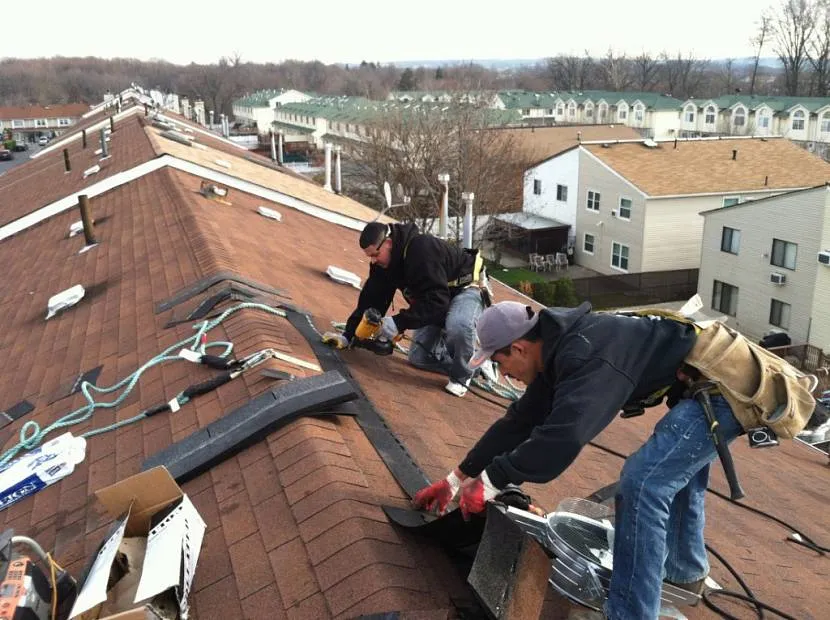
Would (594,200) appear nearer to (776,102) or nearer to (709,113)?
(776,102)

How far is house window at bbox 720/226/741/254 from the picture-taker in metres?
24.6

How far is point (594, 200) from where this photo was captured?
3125cm

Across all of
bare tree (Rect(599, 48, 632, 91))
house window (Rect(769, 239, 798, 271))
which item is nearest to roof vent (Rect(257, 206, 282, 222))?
house window (Rect(769, 239, 798, 271))

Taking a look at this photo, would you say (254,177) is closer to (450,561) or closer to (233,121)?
(450,561)

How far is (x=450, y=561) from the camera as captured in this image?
3.14 meters

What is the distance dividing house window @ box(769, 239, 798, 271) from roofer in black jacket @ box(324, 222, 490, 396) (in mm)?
20332

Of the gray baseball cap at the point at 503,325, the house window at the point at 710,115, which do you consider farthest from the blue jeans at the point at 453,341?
the house window at the point at 710,115

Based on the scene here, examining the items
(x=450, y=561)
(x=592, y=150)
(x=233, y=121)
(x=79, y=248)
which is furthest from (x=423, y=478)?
(x=233, y=121)

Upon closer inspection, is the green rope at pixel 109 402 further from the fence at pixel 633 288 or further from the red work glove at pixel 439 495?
the fence at pixel 633 288

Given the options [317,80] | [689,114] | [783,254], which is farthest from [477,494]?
[317,80]

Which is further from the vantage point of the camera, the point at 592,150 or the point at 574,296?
the point at 592,150

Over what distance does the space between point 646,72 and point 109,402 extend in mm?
113025

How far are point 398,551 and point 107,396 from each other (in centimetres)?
292

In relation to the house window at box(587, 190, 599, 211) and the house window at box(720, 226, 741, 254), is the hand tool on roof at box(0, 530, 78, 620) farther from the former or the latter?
the house window at box(587, 190, 599, 211)
